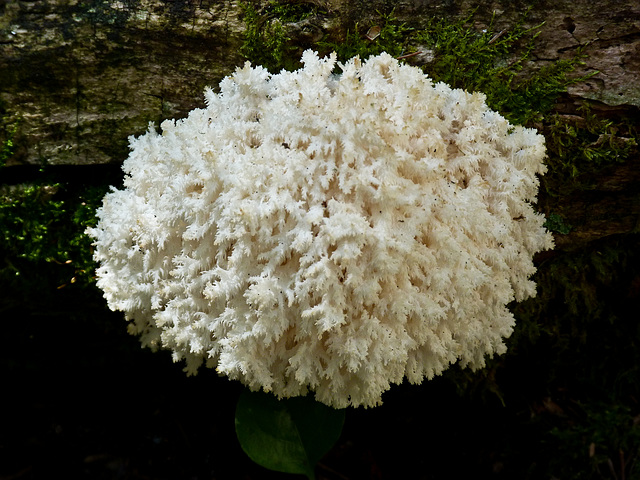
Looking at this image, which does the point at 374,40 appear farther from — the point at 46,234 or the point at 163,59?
the point at 46,234

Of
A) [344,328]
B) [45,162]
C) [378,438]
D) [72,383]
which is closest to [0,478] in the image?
[72,383]

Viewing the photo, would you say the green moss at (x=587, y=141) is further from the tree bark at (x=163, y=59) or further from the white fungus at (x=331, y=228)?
the white fungus at (x=331, y=228)

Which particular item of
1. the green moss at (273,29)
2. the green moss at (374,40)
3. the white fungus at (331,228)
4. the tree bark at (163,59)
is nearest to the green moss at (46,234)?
the tree bark at (163,59)

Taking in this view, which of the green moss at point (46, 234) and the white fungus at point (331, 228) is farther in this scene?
the green moss at point (46, 234)

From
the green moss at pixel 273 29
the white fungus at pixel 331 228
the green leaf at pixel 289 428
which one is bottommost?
the green leaf at pixel 289 428

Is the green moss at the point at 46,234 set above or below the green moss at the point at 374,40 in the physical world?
below

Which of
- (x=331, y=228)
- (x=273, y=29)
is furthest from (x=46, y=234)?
(x=331, y=228)

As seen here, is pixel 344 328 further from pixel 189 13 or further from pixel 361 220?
pixel 189 13
